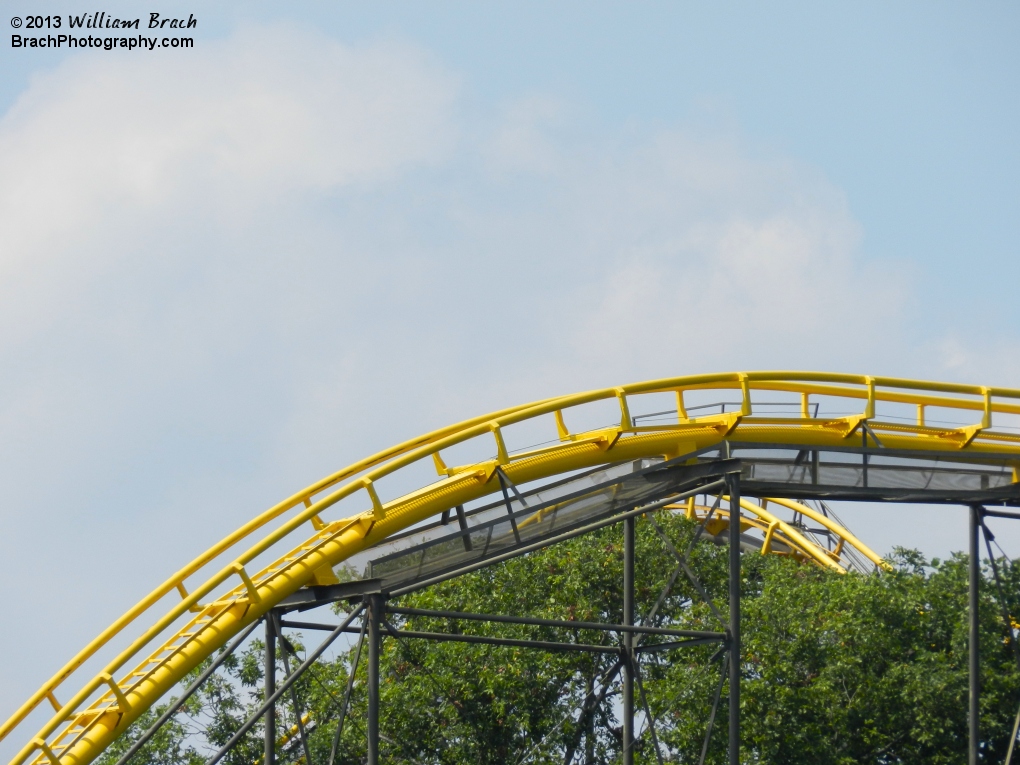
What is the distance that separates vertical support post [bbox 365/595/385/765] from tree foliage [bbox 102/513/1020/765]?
30.0 feet

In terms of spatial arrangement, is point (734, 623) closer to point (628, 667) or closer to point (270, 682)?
point (628, 667)

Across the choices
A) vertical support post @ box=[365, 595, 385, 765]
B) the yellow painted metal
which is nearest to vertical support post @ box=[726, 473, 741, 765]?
vertical support post @ box=[365, 595, 385, 765]

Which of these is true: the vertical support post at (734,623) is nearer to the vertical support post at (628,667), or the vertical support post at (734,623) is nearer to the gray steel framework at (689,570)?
the gray steel framework at (689,570)

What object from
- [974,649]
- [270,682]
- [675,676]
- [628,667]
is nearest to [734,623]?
Result: [628,667]

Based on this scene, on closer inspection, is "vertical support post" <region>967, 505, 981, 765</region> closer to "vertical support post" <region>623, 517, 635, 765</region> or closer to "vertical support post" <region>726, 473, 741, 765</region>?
"vertical support post" <region>726, 473, 741, 765</region>

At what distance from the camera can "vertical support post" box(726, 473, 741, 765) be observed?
15812 mm

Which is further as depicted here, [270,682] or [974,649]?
[974,649]

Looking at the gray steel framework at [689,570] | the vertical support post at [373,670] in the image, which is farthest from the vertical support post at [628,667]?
the vertical support post at [373,670]

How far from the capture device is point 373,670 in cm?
1505

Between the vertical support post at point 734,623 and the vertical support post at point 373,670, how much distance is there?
388 centimetres

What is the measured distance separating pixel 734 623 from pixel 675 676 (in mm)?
10438

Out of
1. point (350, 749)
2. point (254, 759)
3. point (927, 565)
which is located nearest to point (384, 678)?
point (350, 749)

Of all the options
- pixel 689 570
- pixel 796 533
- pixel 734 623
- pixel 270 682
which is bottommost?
pixel 270 682

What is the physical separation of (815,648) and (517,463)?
12146 millimetres
